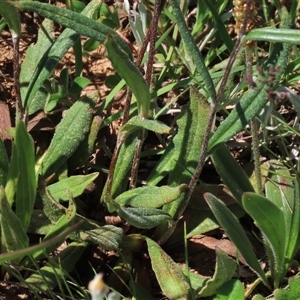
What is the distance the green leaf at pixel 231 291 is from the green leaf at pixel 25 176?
0.72 meters

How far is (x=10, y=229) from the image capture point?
71.9 inches

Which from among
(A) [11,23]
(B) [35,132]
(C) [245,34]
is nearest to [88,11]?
(A) [11,23]

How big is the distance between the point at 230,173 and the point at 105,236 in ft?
1.70

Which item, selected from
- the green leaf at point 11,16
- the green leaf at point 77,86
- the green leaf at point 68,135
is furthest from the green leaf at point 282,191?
the green leaf at point 11,16

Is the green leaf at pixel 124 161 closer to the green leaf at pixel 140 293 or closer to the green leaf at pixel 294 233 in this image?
the green leaf at pixel 140 293

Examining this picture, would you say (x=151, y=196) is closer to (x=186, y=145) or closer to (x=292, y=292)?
(x=186, y=145)

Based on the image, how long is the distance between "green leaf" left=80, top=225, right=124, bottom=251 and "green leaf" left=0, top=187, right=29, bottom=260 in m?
0.23

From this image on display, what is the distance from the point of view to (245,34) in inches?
64.8

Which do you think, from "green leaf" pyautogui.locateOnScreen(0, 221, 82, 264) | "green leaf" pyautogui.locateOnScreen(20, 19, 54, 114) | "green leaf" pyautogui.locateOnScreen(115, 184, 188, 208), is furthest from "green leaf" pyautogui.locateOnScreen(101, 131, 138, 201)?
"green leaf" pyautogui.locateOnScreen(0, 221, 82, 264)

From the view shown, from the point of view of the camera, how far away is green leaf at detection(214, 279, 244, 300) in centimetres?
201

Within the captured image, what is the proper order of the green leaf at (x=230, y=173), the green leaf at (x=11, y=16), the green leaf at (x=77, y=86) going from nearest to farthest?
1. the green leaf at (x=11, y=16)
2. the green leaf at (x=230, y=173)
3. the green leaf at (x=77, y=86)

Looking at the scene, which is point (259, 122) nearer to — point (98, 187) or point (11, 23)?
point (98, 187)

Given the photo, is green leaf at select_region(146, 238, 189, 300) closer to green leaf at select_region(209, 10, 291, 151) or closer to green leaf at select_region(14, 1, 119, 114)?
green leaf at select_region(209, 10, 291, 151)

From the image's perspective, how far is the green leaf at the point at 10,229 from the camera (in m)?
1.72
